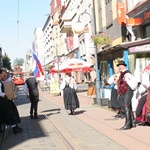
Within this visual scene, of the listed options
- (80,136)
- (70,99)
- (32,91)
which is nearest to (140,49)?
(80,136)

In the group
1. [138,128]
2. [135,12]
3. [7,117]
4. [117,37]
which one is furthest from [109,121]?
[117,37]

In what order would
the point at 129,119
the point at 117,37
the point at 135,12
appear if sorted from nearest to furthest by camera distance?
the point at 129,119 → the point at 135,12 → the point at 117,37

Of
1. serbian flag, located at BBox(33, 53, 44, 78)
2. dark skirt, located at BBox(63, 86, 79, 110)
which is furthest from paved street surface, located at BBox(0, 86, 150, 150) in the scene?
serbian flag, located at BBox(33, 53, 44, 78)

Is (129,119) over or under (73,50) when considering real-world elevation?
under

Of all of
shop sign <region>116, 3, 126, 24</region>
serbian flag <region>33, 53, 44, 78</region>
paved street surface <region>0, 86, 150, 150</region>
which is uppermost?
shop sign <region>116, 3, 126, 24</region>

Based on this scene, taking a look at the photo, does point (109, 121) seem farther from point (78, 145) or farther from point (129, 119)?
point (78, 145)

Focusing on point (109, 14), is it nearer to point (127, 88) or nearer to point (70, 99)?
point (70, 99)

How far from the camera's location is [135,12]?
1666 cm

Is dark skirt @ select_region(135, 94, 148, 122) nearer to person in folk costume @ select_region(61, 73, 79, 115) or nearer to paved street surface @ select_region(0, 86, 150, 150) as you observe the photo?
paved street surface @ select_region(0, 86, 150, 150)

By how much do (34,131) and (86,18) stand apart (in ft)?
86.7

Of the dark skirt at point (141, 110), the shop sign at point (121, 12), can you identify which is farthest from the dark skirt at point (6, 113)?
the shop sign at point (121, 12)

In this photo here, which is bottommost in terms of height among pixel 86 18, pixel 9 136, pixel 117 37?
pixel 9 136

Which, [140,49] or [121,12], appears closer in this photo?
[140,49]

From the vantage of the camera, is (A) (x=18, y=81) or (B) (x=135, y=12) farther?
(A) (x=18, y=81)
